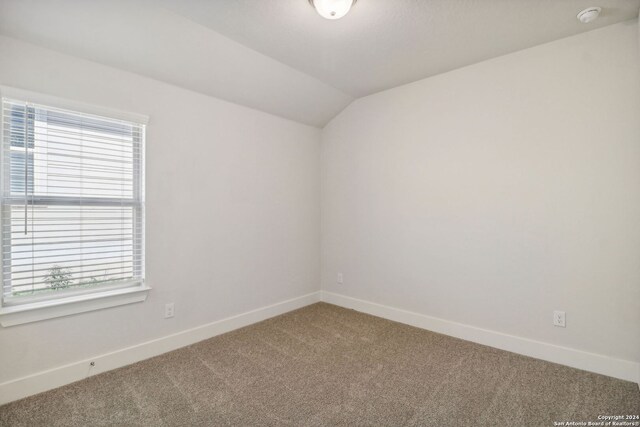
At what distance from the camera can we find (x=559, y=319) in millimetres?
2443

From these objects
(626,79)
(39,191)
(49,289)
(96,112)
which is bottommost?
(49,289)

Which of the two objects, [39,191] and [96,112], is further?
[96,112]

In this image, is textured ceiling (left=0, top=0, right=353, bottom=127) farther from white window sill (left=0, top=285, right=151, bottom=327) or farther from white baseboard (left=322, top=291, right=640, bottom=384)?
white baseboard (left=322, top=291, right=640, bottom=384)

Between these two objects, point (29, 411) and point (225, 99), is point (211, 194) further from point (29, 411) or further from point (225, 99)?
point (29, 411)

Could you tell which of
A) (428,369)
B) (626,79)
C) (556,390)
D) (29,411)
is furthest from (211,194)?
(626,79)

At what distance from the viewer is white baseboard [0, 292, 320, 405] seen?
1.99 meters

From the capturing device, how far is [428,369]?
236 cm

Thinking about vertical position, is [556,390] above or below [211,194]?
below

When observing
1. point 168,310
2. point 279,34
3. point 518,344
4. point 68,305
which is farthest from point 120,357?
point 518,344

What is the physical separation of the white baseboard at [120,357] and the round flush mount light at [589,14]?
3548 mm

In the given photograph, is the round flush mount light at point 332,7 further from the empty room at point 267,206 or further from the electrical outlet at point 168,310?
the electrical outlet at point 168,310

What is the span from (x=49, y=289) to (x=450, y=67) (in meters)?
3.65

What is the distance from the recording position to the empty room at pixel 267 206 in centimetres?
197

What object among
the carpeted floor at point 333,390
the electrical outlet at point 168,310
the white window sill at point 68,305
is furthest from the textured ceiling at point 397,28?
the carpeted floor at point 333,390
